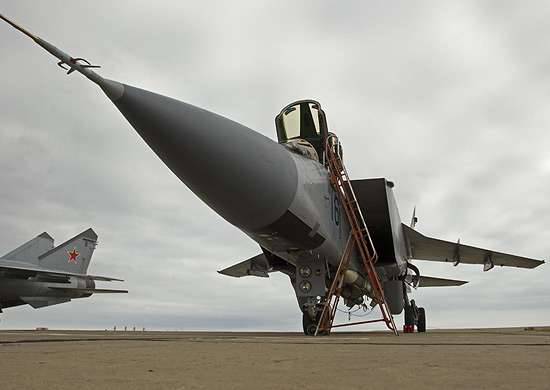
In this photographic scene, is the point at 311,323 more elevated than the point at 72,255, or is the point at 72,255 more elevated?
the point at 72,255

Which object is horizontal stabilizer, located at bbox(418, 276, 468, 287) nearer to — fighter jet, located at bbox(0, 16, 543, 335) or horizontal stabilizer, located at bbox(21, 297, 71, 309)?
fighter jet, located at bbox(0, 16, 543, 335)

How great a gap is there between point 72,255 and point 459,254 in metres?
17.7

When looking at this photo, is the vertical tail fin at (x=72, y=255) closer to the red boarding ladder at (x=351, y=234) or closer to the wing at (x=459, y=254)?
the wing at (x=459, y=254)

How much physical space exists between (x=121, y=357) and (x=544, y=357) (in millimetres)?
2567

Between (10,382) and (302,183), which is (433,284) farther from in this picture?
(10,382)

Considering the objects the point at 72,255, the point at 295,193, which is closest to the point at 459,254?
the point at 295,193

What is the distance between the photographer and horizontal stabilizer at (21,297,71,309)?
20484 mm

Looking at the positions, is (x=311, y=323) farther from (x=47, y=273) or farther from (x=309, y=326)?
(x=47, y=273)

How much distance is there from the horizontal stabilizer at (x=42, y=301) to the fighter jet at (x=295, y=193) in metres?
12.0

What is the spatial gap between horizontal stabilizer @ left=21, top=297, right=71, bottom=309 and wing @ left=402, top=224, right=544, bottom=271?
15.1 meters

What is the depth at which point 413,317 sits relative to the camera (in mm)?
13461

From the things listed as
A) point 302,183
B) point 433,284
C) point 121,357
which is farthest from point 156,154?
point 433,284

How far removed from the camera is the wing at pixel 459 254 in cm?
1398

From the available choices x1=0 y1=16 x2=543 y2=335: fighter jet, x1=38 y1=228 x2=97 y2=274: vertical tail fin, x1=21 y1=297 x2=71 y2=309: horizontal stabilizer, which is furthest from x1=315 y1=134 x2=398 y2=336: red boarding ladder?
x1=38 y1=228 x2=97 y2=274: vertical tail fin
